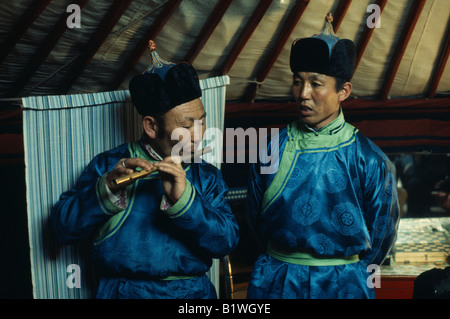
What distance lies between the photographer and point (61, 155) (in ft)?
6.79

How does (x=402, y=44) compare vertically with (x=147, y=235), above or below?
above

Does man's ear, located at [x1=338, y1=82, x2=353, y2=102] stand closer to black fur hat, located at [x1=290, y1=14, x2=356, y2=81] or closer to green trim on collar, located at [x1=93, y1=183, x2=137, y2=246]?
black fur hat, located at [x1=290, y1=14, x2=356, y2=81]

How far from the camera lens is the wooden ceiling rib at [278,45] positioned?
118 inches

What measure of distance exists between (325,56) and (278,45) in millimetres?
1414

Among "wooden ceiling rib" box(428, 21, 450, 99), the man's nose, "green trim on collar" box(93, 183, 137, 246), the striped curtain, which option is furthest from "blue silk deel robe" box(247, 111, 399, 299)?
"wooden ceiling rib" box(428, 21, 450, 99)

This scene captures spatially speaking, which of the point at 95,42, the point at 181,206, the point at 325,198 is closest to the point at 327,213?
the point at 325,198

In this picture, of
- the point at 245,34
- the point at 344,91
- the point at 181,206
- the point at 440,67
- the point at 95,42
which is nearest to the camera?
the point at 181,206

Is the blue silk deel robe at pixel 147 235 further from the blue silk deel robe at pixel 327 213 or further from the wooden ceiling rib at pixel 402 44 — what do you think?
the wooden ceiling rib at pixel 402 44

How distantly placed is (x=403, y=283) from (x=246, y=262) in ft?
3.25

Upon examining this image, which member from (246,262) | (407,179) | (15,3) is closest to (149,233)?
(15,3)

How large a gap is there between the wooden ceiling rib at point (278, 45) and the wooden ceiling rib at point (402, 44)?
67 centimetres

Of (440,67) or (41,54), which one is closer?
(41,54)

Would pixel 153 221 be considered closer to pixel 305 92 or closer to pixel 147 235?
pixel 147 235
